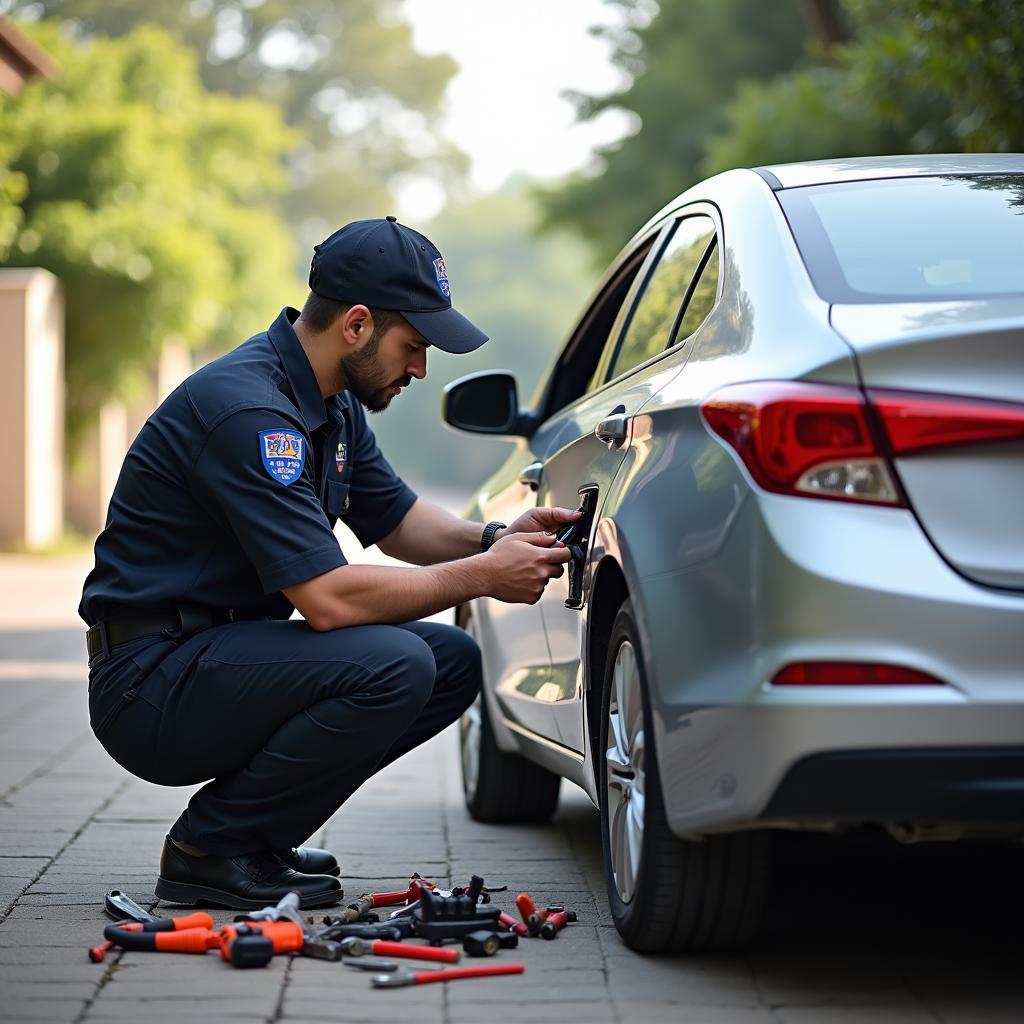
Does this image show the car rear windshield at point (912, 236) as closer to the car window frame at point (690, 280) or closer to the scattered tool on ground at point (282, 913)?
the car window frame at point (690, 280)

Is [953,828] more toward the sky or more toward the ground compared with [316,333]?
more toward the ground

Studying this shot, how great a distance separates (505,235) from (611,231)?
10088 cm

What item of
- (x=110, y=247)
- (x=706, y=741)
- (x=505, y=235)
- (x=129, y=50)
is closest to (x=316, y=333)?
(x=706, y=741)

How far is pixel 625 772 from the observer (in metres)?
3.66

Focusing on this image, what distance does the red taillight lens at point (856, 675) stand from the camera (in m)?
2.84

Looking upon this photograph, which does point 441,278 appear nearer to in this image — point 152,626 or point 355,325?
point 355,325

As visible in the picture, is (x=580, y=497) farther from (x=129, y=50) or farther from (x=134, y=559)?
(x=129, y=50)

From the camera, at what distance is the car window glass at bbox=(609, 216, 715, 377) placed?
4.00 m

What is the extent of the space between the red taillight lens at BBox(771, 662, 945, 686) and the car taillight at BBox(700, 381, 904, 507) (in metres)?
0.26

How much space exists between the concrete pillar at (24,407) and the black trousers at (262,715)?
60.8 feet

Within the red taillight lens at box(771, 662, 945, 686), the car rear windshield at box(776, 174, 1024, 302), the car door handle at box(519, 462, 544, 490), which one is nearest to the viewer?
the red taillight lens at box(771, 662, 945, 686)

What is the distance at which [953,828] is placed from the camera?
2984mm

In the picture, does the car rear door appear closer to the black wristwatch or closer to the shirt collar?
the black wristwatch

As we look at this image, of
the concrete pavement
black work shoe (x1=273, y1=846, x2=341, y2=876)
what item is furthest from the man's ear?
the concrete pavement
